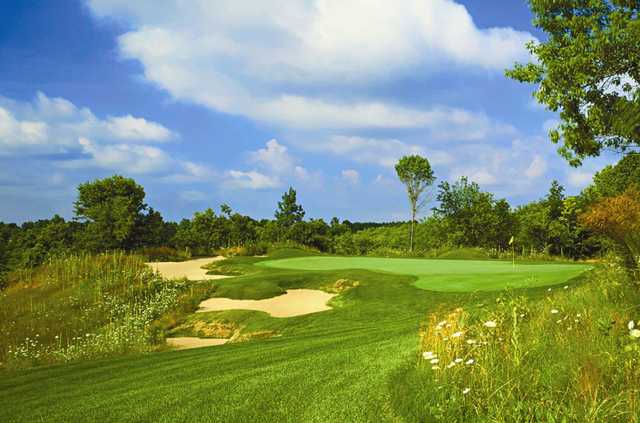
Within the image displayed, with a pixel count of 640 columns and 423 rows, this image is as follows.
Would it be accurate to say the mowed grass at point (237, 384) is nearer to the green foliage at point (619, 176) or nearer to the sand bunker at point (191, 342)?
the sand bunker at point (191, 342)

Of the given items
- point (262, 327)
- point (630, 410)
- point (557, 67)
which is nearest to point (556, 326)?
point (630, 410)

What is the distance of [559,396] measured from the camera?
3.71 meters

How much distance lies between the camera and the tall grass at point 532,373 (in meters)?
3.46

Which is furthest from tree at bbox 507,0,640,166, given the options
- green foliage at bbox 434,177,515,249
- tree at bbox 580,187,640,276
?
green foliage at bbox 434,177,515,249

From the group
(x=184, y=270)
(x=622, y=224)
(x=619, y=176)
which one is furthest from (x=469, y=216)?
(x=622, y=224)

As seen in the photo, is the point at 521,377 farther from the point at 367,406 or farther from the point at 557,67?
the point at 557,67

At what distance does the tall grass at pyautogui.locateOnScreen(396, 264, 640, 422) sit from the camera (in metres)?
3.46

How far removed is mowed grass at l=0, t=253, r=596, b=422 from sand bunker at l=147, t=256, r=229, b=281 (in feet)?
41.5

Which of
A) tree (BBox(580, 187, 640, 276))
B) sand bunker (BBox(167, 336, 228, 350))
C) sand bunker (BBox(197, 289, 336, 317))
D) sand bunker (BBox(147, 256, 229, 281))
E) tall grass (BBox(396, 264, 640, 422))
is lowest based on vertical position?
sand bunker (BBox(167, 336, 228, 350))

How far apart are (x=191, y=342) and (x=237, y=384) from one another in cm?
619

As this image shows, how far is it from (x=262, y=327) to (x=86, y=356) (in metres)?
3.81

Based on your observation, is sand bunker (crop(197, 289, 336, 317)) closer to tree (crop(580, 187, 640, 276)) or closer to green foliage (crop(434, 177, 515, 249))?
tree (crop(580, 187, 640, 276))

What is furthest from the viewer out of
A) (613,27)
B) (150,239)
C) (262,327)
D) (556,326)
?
(150,239)

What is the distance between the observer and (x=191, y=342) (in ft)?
36.1
